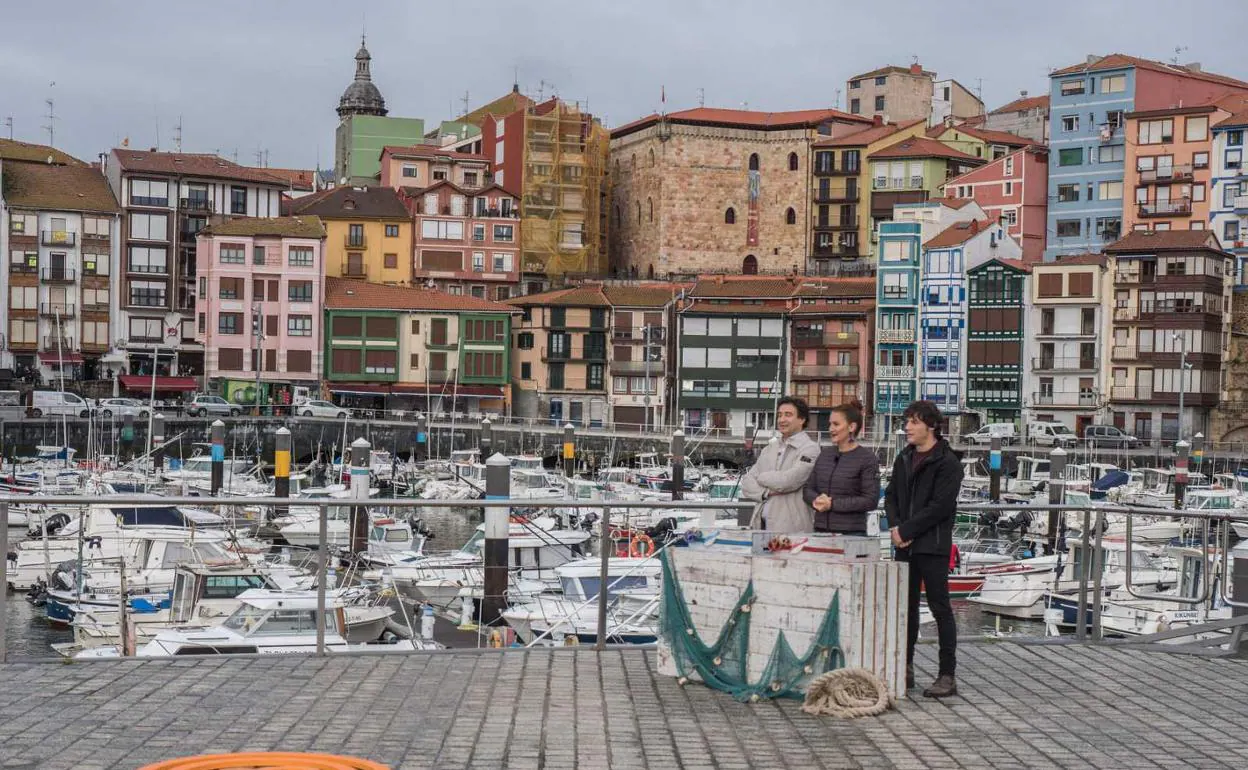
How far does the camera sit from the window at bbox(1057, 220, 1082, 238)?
89.9 m

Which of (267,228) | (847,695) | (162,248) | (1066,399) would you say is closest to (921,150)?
(1066,399)

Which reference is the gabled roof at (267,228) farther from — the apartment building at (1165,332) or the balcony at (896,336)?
the apartment building at (1165,332)

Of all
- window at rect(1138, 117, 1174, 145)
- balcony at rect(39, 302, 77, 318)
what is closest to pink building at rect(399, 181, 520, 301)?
balcony at rect(39, 302, 77, 318)

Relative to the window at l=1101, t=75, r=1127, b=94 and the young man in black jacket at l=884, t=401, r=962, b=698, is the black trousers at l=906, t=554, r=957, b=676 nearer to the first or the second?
the young man in black jacket at l=884, t=401, r=962, b=698

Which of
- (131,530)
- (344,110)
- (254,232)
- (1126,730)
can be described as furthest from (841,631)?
(344,110)

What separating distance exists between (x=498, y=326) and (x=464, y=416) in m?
6.78

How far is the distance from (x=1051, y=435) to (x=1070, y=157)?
834 inches

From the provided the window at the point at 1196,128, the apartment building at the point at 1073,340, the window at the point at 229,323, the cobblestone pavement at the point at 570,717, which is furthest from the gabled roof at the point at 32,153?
the cobblestone pavement at the point at 570,717

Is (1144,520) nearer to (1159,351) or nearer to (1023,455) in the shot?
(1023,455)

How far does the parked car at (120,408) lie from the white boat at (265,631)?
49678mm

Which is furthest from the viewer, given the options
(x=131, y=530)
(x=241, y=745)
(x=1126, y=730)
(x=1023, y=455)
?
(x=1023, y=455)

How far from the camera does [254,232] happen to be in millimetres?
83750

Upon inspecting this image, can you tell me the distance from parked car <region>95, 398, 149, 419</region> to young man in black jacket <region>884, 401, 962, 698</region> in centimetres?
6309

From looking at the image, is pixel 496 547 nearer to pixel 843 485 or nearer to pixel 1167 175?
pixel 843 485
